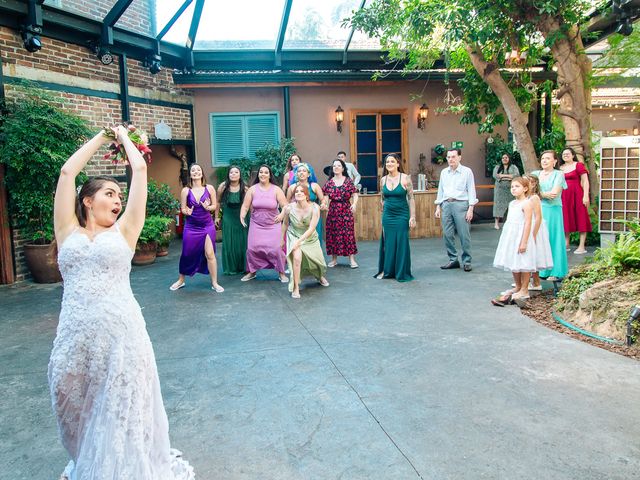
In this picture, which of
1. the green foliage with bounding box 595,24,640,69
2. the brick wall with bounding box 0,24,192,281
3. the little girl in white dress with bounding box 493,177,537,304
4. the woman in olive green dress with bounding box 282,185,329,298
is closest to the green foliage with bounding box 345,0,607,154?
the green foliage with bounding box 595,24,640,69

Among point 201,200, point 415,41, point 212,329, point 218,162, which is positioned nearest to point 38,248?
point 201,200

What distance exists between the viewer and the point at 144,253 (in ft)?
31.4

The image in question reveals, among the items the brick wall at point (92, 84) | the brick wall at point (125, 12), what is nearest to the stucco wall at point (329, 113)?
the brick wall at point (92, 84)

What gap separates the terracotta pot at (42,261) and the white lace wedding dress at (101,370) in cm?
633

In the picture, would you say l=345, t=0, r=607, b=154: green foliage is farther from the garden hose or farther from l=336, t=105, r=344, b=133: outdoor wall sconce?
the garden hose

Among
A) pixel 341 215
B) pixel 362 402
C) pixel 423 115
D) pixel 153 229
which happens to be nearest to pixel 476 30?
pixel 341 215

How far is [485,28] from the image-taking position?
24.9 feet

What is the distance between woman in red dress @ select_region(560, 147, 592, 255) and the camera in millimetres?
8938

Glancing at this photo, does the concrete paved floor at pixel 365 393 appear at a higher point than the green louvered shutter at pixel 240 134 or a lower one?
lower

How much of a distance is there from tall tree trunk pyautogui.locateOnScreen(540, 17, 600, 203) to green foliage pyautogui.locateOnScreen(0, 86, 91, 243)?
7860mm

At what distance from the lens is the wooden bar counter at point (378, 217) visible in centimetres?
1158

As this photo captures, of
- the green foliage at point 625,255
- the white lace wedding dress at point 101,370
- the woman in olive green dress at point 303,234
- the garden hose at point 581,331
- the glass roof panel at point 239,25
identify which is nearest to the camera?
the white lace wedding dress at point 101,370

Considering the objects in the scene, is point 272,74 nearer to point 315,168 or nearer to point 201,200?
point 315,168

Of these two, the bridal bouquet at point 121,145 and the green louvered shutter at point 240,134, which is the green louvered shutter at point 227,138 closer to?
the green louvered shutter at point 240,134
